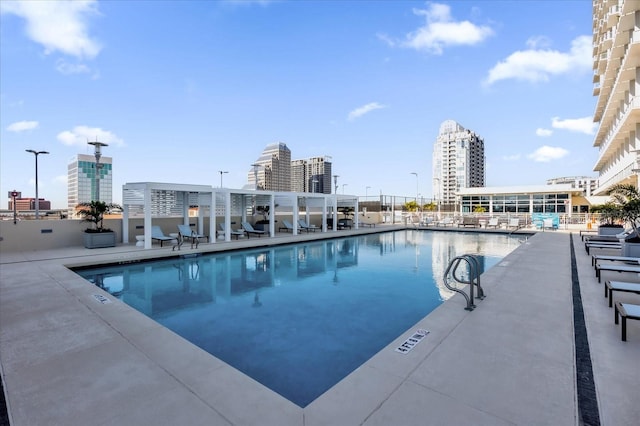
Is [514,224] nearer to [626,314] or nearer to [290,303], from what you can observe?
[626,314]

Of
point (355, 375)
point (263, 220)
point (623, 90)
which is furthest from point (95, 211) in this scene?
point (623, 90)

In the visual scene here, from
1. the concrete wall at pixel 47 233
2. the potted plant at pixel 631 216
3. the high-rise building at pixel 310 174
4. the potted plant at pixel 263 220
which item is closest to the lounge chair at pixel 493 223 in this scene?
the potted plant at pixel 631 216

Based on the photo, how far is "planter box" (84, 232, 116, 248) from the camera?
997cm

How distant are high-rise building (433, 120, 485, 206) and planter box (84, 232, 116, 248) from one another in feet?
291

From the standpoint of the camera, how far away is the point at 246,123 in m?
25.3

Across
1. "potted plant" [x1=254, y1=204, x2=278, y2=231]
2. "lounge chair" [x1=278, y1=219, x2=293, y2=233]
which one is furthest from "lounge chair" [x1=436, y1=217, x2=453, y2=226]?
"potted plant" [x1=254, y1=204, x2=278, y2=231]

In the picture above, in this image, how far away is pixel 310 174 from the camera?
77062 millimetres

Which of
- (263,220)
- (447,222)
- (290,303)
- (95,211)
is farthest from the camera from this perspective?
(447,222)

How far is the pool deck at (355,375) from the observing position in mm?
2074

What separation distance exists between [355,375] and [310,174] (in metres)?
75.3

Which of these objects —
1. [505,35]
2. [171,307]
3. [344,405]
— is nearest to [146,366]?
[344,405]

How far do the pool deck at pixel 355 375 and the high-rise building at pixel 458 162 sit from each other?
9149 cm

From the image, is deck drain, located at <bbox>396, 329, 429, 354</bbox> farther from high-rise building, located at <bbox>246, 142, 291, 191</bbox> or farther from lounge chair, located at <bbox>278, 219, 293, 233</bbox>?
high-rise building, located at <bbox>246, 142, 291, 191</bbox>

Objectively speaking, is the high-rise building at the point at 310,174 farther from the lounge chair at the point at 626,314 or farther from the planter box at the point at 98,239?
the lounge chair at the point at 626,314
